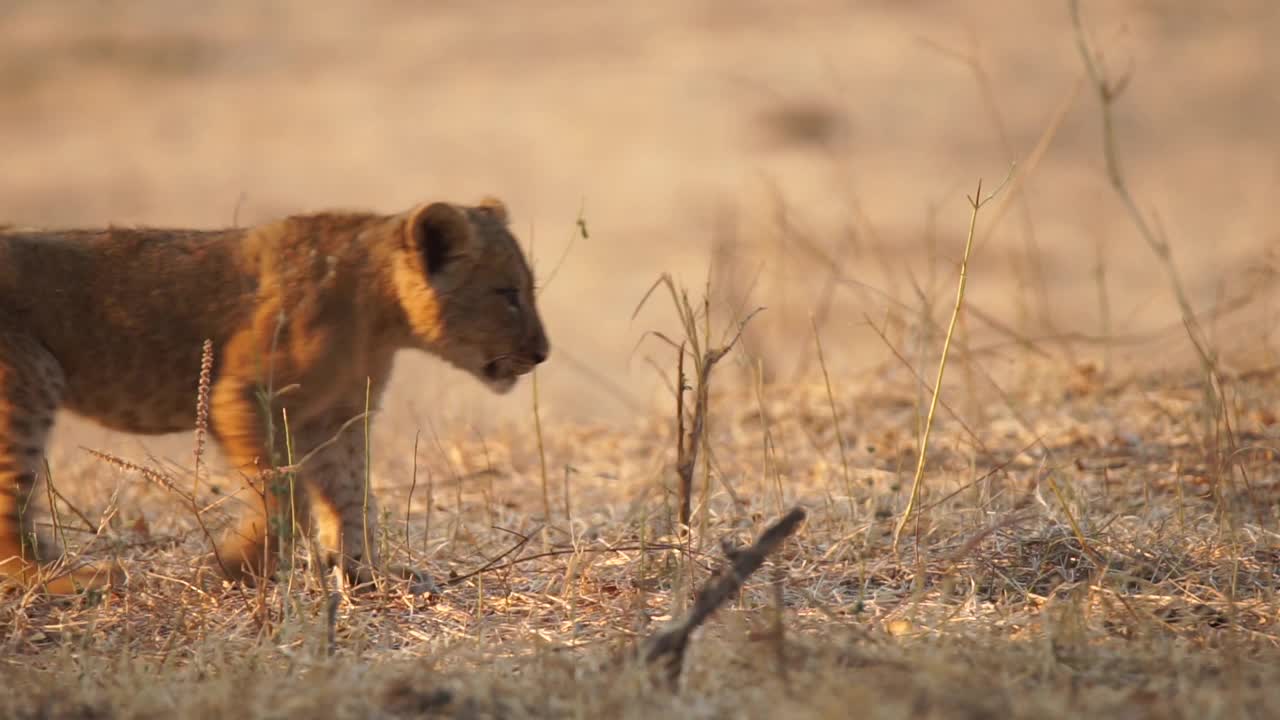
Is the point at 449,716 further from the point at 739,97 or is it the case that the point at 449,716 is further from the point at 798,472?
the point at 739,97

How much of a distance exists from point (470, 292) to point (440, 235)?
8.2 inches

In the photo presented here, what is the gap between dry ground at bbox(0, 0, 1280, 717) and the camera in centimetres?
354

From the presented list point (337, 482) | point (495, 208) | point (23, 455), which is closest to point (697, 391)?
point (495, 208)

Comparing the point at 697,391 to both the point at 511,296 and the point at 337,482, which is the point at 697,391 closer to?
the point at 511,296

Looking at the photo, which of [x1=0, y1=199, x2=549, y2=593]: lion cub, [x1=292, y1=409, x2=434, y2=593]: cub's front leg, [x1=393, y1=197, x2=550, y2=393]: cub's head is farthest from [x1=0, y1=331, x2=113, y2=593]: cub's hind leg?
[x1=393, y1=197, x2=550, y2=393]: cub's head

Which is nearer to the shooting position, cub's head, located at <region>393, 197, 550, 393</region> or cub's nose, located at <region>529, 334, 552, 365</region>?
cub's head, located at <region>393, 197, 550, 393</region>

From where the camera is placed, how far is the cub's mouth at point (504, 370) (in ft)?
16.4

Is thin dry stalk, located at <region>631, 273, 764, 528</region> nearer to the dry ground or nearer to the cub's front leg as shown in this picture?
the dry ground

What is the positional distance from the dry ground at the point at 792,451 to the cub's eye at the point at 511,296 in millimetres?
564

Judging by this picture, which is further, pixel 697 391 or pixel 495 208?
pixel 495 208

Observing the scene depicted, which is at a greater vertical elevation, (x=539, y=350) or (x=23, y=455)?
(x=539, y=350)

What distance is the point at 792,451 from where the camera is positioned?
20.7 ft

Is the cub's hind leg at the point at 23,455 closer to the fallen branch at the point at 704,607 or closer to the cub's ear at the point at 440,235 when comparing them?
the cub's ear at the point at 440,235

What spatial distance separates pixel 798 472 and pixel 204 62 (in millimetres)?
18806
